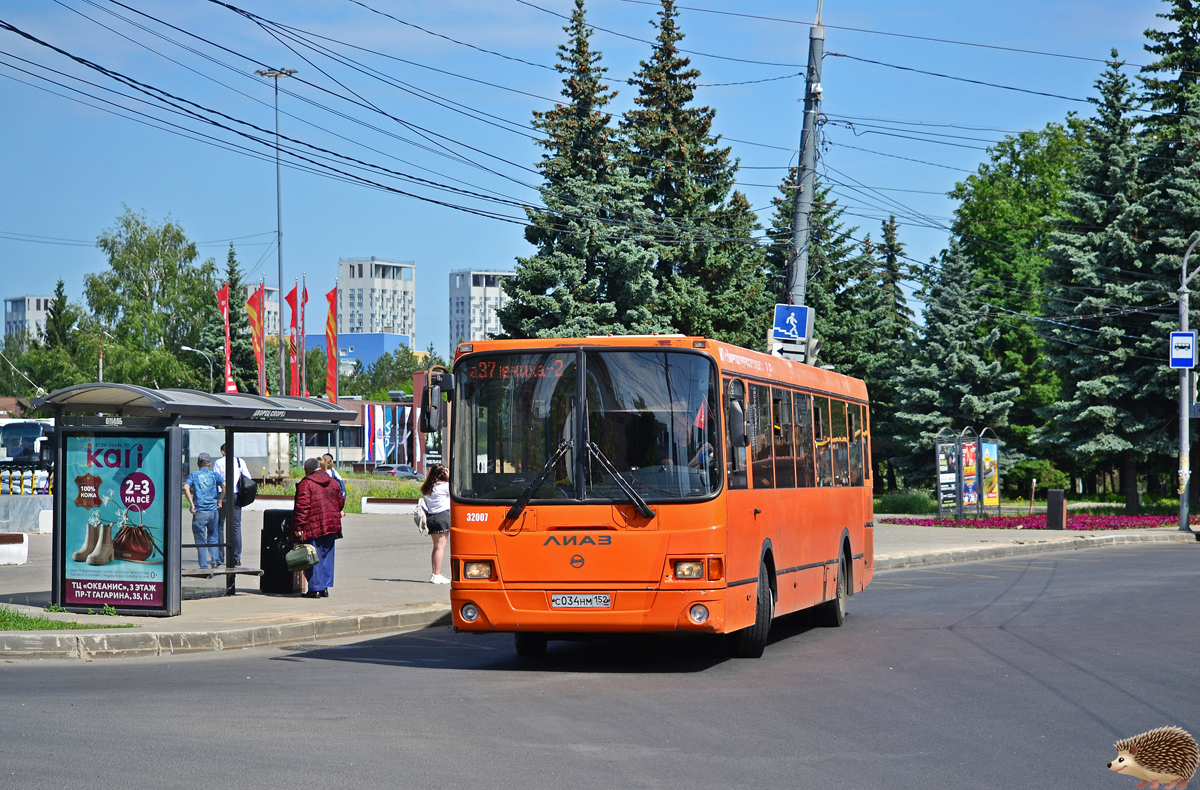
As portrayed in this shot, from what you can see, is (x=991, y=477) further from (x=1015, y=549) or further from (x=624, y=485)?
(x=624, y=485)

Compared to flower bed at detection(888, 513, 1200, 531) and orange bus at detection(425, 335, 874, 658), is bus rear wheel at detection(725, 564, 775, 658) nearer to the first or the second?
orange bus at detection(425, 335, 874, 658)

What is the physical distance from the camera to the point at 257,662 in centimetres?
1198

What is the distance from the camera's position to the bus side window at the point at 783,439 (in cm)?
1328

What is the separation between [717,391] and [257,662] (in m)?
4.69

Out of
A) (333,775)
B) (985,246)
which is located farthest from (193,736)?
(985,246)

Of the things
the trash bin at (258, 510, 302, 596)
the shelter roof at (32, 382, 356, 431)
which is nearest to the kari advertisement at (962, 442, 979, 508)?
the shelter roof at (32, 382, 356, 431)

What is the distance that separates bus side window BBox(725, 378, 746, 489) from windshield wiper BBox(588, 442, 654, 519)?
0.80 metres

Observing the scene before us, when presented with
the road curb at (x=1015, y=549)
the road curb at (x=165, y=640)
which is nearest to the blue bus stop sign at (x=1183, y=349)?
the road curb at (x=1015, y=549)

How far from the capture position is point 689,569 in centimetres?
1112

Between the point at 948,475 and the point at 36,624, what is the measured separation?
29121mm

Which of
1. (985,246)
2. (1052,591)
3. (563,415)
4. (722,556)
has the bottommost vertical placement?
(1052,591)

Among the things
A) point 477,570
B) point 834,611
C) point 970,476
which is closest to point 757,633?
point 477,570

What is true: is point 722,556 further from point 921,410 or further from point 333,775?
point 921,410

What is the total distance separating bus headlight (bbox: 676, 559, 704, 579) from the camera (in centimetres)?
1109
